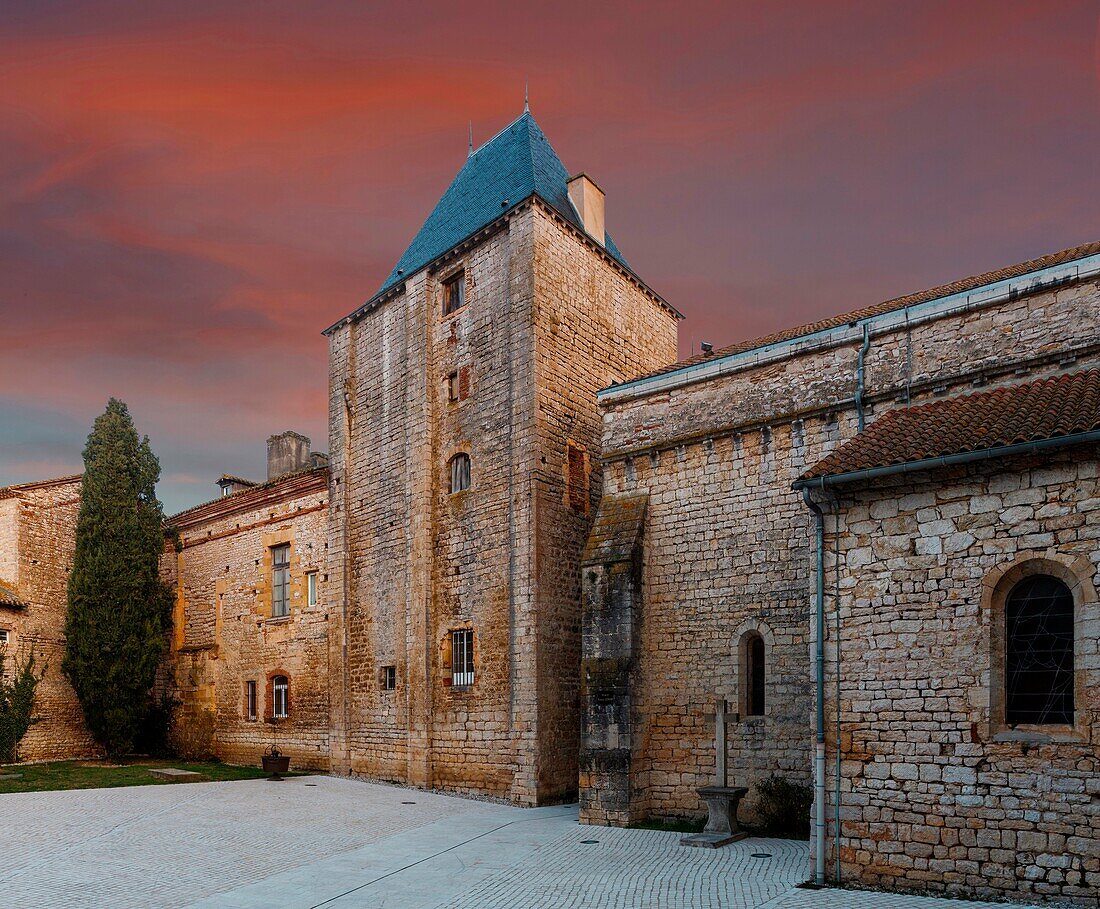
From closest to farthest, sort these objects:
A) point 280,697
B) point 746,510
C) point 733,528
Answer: point 746,510, point 733,528, point 280,697

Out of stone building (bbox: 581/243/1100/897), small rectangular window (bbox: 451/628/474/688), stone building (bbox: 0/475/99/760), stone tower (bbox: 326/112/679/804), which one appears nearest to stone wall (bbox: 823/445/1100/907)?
stone building (bbox: 581/243/1100/897)

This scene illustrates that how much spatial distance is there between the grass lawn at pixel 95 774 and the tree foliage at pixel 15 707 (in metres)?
0.50

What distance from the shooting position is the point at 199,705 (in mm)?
22703

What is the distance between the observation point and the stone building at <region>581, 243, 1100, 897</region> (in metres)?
11.3

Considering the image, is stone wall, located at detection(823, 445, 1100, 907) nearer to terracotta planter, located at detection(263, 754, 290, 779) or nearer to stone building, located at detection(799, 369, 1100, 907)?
stone building, located at detection(799, 369, 1100, 907)

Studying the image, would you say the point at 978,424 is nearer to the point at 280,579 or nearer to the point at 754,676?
the point at 754,676

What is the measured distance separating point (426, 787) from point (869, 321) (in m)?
11.2

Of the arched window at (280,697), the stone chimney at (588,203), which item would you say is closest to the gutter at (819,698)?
the stone chimney at (588,203)

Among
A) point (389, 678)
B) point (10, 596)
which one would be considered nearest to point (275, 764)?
point (389, 678)

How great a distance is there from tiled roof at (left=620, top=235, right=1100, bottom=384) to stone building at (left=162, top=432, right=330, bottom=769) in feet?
34.2

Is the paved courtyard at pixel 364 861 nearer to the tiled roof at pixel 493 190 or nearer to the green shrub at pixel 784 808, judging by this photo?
the green shrub at pixel 784 808

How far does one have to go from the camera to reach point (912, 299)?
12586 millimetres

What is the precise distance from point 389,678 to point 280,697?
4269 mm

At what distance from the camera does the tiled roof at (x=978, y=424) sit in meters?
8.55
